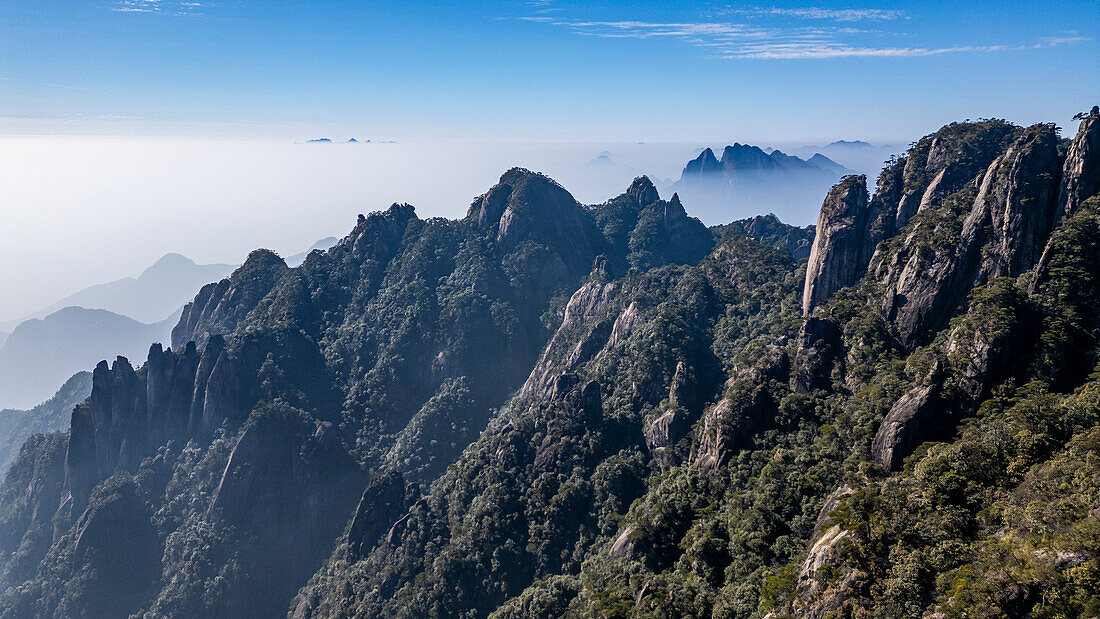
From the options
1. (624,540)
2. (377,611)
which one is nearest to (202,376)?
(377,611)

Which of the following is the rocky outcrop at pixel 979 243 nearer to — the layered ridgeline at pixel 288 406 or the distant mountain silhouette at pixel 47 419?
the layered ridgeline at pixel 288 406

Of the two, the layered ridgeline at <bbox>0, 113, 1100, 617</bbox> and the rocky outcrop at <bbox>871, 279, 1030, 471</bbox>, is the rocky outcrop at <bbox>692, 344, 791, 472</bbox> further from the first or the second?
the rocky outcrop at <bbox>871, 279, 1030, 471</bbox>

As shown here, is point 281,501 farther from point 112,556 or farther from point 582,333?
point 582,333

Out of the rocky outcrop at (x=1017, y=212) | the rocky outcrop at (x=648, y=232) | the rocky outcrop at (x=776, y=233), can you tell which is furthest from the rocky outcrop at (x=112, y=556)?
the rocky outcrop at (x=776, y=233)

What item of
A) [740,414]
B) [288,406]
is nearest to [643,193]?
[288,406]

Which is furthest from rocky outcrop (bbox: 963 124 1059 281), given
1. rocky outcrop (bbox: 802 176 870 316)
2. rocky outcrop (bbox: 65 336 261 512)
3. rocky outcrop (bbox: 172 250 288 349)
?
rocky outcrop (bbox: 172 250 288 349)
